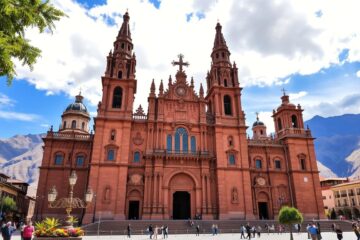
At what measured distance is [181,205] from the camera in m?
37.3

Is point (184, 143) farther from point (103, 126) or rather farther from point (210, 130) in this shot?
point (103, 126)

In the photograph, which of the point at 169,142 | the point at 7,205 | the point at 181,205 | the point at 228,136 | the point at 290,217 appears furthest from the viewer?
the point at 7,205

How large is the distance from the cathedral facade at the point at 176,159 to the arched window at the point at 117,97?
0.14 m

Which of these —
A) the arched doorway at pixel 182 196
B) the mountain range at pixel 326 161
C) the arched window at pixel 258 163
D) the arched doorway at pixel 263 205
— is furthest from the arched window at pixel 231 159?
the mountain range at pixel 326 161

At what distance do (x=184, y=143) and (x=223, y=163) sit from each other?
596 centimetres

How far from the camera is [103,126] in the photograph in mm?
36562

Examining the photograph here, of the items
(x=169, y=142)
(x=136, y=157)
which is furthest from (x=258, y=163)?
(x=136, y=157)

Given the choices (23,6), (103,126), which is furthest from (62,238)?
(103,126)

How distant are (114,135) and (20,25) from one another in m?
29.3

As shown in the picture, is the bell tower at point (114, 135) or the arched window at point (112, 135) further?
the arched window at point (112, 135)

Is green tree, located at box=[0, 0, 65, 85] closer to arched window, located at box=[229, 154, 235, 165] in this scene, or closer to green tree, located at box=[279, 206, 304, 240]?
green tree, located at box=[279, 206, 304, 240]

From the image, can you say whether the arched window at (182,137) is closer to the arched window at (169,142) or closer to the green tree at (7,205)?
the arched window at (169,142)

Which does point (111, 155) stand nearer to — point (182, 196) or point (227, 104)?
point (182, 196)

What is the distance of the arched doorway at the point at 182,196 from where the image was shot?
3628 centimetres
